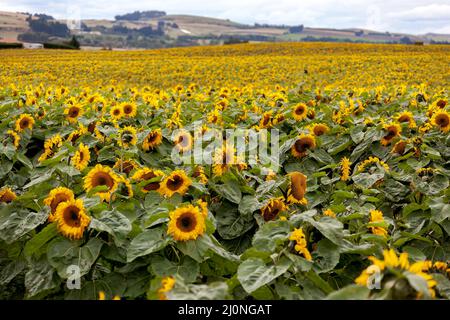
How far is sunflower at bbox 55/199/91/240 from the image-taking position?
2479mm

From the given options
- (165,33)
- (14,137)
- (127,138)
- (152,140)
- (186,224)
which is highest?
(186,224)

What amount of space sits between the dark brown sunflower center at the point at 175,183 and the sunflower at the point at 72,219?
71cm

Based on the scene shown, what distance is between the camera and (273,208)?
3.04 meters

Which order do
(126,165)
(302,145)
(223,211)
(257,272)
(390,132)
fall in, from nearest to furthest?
(257,272) → (223,211) → (126,165) → (302,145) → (390,132)

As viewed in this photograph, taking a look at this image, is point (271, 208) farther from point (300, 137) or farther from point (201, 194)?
point (300, 137)

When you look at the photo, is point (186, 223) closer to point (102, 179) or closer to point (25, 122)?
point (102, 179)

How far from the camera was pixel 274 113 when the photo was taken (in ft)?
20.5

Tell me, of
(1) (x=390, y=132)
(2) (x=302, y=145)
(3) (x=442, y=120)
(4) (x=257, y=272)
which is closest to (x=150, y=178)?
(4) (x=257, y=272)

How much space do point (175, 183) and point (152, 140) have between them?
5.55 ft

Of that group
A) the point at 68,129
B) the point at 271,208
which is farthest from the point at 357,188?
Answer: the point at 68,129

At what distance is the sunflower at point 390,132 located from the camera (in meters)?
4.88

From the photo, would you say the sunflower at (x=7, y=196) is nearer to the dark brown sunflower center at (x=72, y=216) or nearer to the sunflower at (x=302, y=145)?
the dark brown sunflower center at (x=72, y=216)
